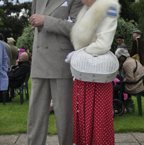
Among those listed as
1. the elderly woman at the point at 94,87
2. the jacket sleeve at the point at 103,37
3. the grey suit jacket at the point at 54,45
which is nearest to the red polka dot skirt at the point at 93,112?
the elderly woman at the point at 94,87

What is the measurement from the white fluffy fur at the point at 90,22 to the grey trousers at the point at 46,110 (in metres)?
0.50

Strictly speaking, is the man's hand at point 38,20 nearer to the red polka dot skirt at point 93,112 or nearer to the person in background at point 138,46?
the red polka dot skirt at point 93,112

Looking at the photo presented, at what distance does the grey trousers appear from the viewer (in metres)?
3.07

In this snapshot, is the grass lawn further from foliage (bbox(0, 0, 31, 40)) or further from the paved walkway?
foliage (bbox(0, 0, 31, 40))

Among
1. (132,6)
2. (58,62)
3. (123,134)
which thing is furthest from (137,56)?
(132,6)

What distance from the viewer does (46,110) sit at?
3.13 meters

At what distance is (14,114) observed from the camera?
20.6 ft

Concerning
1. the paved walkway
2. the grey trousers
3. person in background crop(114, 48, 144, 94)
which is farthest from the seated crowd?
the grey trousers

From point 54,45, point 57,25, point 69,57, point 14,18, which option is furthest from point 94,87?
point 14,18

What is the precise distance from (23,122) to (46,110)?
2.34 m

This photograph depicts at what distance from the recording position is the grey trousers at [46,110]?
3.07 metres

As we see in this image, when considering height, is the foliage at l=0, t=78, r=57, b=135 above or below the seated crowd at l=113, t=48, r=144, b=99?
below

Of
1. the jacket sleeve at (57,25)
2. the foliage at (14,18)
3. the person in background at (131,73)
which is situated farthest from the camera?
the foliage at (14,18)

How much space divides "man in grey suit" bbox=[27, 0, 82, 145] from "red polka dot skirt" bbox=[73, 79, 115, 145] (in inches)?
6.2
